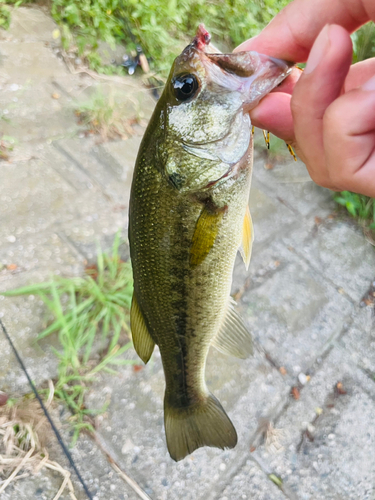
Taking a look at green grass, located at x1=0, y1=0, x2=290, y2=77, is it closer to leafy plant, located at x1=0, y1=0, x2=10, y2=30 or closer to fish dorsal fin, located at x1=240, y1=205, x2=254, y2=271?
leafy plant, located at x1=0, y1=0, x2=10, y2=30

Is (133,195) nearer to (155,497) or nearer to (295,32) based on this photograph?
(295,32)

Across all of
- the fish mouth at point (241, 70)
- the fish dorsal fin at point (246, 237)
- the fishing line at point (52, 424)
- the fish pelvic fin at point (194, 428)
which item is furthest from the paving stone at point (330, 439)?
the fish mouth at point (241, 70)

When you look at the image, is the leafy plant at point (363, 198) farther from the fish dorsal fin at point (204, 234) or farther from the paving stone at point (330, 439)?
the fish dorsal fin at point (204, 234)

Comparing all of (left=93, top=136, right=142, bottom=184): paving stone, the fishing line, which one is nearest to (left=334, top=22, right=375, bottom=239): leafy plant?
(left=93, top=136, right=142, bottom=184): paving stone

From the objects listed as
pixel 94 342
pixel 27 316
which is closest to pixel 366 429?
pixel 94 342

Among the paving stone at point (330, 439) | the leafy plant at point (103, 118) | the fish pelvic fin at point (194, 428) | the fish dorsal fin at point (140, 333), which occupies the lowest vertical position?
the paving stone at point (330, 439)

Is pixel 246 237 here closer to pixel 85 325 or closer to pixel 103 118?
pixel 85 325
